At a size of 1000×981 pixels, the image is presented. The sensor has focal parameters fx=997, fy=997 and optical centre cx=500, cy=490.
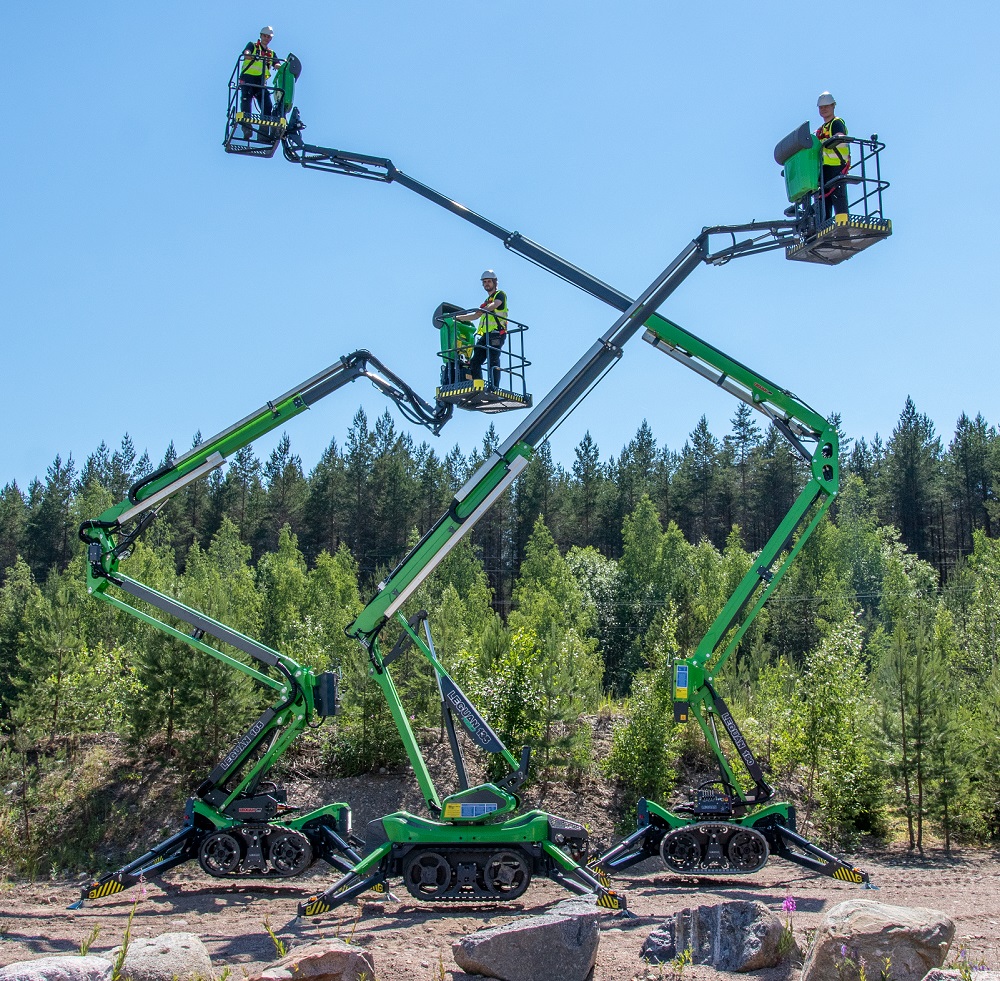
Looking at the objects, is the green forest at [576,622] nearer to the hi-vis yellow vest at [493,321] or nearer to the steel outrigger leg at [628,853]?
the steel outrigger leg at [628,853]

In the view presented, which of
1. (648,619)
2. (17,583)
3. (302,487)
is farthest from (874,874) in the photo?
(302,487)

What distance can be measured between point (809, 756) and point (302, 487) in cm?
6438

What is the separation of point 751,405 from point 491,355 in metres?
4.68

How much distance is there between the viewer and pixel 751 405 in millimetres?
17391

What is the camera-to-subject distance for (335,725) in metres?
28.3

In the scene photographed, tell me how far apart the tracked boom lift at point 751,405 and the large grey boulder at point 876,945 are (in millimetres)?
7297

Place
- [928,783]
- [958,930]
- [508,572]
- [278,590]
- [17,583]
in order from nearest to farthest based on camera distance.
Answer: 1. [958,930]
2. [928,783]
3. [278,590]
4. [17,583]
5. [508,572]

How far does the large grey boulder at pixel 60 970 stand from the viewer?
7.52 metres

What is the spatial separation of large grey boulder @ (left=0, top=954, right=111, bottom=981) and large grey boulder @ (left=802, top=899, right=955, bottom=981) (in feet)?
19.6

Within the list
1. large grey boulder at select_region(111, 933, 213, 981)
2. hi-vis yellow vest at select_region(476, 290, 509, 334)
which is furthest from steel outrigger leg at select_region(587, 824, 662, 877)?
hi-vis yellow vest at select_region(476, 290, 509, 334)

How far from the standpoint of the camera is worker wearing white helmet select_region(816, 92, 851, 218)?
15.4m

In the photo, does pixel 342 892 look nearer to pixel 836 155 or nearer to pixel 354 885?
pixel 354 885

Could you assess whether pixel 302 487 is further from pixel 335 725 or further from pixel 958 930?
pixel 958 930

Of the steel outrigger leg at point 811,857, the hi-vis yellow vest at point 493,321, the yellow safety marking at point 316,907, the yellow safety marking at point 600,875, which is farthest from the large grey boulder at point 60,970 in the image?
the steel outrigger leg at point 811,857
